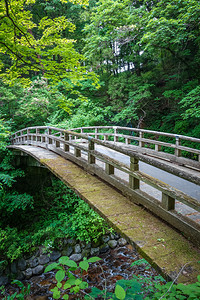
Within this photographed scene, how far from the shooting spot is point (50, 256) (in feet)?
26.6

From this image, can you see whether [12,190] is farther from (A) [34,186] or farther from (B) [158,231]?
(B) [158,231]

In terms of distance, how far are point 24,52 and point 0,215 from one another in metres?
9.06

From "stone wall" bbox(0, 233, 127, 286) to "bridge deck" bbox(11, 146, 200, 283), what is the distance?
18.1 ft

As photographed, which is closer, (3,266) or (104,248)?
(3,266)

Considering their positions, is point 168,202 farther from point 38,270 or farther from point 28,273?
Answer: point 28,273

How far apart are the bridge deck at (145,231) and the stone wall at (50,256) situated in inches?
217

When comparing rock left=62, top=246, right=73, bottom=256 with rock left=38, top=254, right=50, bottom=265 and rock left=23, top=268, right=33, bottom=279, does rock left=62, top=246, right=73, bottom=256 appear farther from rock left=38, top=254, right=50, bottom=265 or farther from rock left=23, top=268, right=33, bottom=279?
rock left=23, top=268, right=33, bottom=279

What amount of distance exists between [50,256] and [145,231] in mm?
7074

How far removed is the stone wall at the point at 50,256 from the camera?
24.7 ft


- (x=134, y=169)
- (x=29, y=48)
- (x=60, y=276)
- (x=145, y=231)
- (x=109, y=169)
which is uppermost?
(x=29, y=48)

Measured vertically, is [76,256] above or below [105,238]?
below

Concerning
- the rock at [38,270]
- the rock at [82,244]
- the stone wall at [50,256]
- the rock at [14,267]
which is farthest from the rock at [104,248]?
the rock at [14,267]

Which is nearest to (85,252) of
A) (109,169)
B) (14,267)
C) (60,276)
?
(14,267)

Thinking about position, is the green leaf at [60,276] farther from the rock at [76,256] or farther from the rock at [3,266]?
the rock at [3,266]
